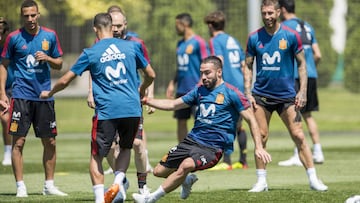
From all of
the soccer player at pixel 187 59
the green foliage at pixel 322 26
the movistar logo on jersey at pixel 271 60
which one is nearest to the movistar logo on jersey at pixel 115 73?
the movistar logo on jersey at pixel 271 60

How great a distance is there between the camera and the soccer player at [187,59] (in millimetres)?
15875

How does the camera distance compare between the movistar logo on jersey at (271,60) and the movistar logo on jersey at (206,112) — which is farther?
the movistar logo on jersey at (271,60)

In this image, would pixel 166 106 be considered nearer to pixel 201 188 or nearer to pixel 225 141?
pixel 225 141

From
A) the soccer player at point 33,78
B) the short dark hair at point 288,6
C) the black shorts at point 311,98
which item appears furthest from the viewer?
the black shorts at point 311,98

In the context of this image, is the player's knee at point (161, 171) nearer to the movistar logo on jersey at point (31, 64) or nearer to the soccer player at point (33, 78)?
the soccer player at point (33, 78)

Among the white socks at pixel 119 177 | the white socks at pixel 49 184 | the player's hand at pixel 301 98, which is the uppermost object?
the player's hand at pixel 301 98

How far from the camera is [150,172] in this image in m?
14.0

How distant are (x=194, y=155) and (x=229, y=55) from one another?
205 inches

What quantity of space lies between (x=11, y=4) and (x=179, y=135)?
36.7 ft

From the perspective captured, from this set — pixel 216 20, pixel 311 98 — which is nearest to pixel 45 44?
pixel 216 20

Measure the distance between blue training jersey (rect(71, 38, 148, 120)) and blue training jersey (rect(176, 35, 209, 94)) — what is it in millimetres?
6266

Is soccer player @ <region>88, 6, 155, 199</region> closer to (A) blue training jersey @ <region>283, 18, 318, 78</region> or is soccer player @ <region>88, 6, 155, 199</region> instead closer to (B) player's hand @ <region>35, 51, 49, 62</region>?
(B) player's hand @ <region>35, 51, 49, 62</region>

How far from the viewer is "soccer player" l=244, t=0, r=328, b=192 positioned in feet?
Answer: 37.9

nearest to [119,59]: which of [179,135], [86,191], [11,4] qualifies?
[86,191]
